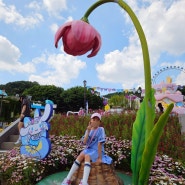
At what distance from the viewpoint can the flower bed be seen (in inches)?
213

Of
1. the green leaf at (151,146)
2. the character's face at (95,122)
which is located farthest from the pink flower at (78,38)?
the character's face at (95,122)

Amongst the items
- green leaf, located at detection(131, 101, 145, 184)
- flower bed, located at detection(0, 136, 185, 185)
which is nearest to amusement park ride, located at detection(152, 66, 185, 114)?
flower bed, located at detection(0, 136, 185, 185)

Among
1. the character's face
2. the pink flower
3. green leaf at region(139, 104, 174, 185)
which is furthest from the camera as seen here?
the character's face

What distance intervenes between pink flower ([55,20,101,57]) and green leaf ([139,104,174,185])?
1.74 ft

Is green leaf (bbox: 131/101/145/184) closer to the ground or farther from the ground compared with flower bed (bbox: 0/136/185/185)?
farther from the ground

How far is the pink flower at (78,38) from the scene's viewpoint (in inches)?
55.9

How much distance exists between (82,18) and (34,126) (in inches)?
208

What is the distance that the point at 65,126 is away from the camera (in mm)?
9391

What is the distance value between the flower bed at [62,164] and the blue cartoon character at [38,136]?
0.20m

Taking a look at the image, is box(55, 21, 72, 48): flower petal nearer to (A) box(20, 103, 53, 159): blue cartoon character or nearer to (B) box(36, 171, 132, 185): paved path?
(B) box(36, 171, 132, 185): paved path

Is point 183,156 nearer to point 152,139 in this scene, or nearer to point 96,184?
point 96,184

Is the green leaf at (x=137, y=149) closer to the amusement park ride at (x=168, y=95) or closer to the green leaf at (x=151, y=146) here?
the green leaf at (x=151, y=146)

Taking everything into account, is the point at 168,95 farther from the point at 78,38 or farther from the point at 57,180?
the point at 78,38

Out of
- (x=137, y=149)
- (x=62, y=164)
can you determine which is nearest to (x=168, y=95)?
(x=62, y=164)
